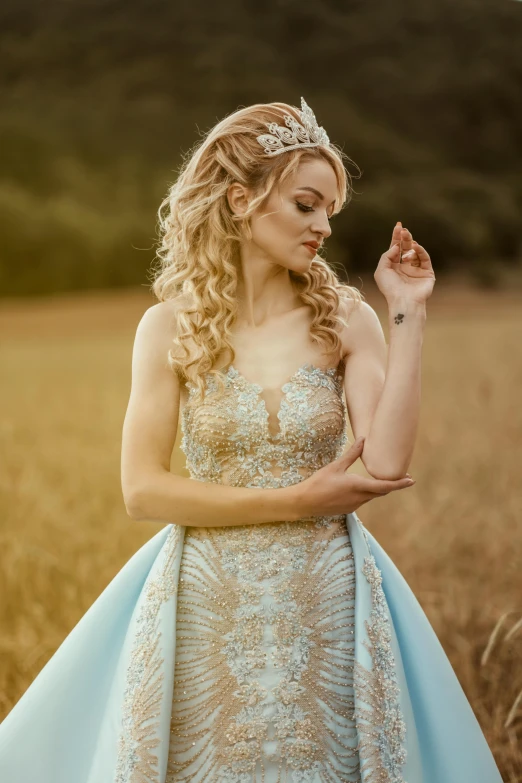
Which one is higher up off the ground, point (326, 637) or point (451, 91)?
point (451, 91)

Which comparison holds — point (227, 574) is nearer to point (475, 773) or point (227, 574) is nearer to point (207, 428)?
point (207, 428)

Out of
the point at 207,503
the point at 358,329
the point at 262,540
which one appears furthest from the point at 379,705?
the point at 358,329

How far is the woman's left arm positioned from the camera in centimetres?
181

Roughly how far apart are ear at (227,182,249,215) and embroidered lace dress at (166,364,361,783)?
34cm

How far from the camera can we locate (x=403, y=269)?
1.95 meters

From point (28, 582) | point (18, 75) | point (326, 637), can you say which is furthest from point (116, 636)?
point (18, 75)

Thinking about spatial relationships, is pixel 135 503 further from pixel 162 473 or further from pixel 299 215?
pixel 299 215

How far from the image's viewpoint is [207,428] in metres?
1.91

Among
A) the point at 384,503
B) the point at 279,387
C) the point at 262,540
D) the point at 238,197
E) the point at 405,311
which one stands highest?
the point at 384,503

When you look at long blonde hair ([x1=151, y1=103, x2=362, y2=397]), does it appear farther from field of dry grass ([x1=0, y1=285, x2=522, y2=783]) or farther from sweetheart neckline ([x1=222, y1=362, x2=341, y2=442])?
field of dry grass ([x1=0, y1=285, x2=522, y2=783])

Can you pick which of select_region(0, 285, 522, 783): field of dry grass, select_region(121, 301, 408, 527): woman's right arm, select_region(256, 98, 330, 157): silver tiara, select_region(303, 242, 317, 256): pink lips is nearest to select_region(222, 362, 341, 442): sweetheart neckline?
select_region(121, 301, 408, 527): woman's right arm

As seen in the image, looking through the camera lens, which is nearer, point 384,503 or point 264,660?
point 264,660

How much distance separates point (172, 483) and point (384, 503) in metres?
3.33

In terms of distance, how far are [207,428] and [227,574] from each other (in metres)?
0.30
